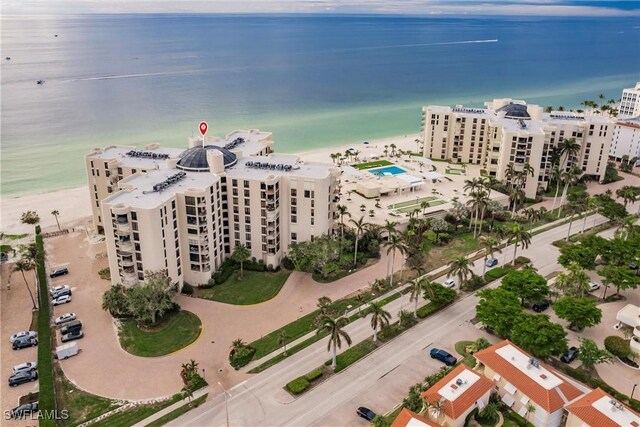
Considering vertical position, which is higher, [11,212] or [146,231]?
[146,231]

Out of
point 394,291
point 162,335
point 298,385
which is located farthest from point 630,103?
point 162,335

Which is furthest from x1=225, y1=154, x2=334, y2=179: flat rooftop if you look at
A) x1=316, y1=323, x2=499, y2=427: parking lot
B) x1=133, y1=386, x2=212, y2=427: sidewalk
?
x1=133, y1=386, x2=212, y2=427: sidewalk

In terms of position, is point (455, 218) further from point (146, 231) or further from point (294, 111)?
point (294, 111)

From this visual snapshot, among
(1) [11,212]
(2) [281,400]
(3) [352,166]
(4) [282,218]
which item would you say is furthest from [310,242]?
(1) [11,212]

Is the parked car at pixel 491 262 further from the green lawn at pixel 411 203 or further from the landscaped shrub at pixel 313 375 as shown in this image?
the landscaped shrub at pixel 313 375

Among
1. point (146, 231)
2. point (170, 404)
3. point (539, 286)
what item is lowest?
point (170, 404)

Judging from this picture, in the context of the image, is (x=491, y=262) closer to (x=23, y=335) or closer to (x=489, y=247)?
(x=489, y=247)
